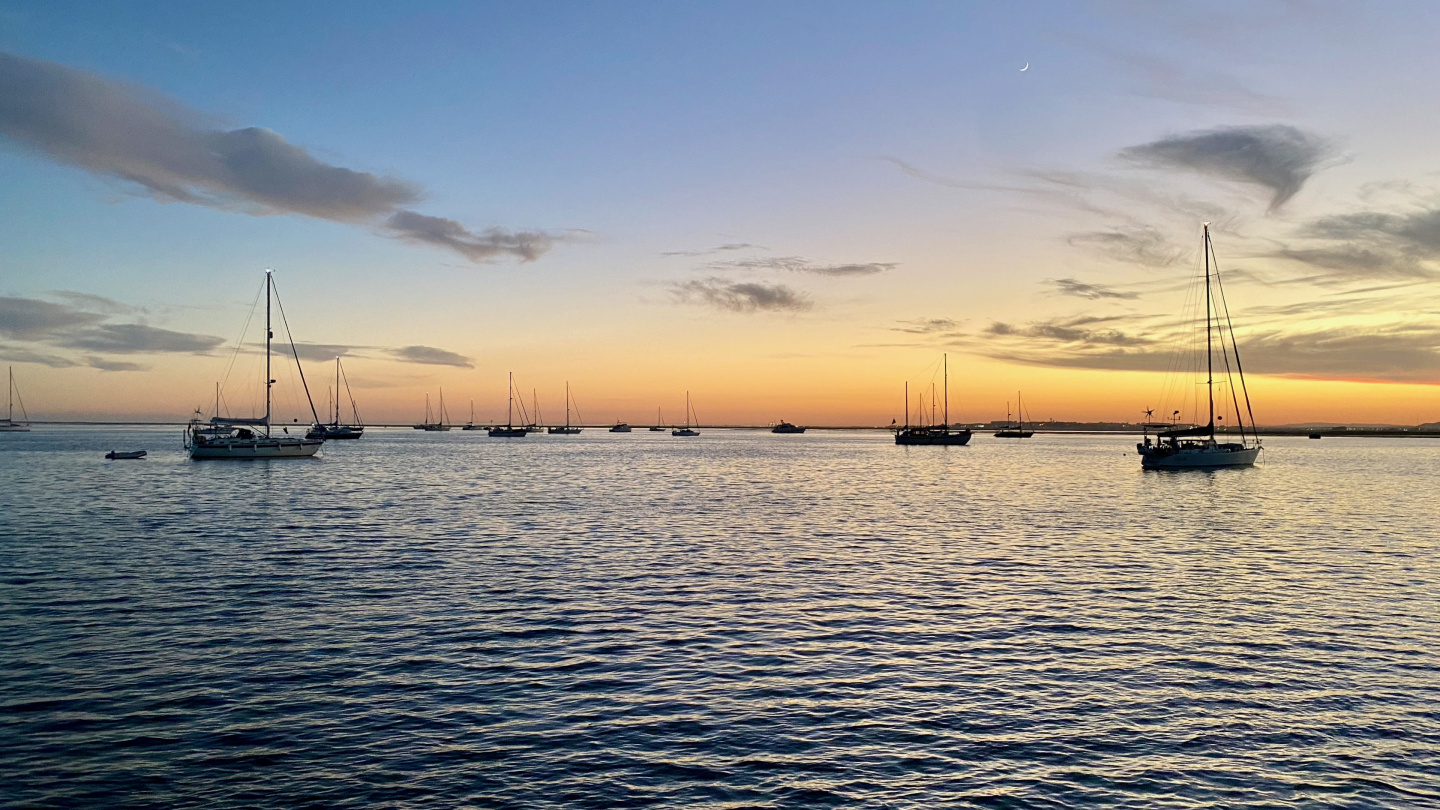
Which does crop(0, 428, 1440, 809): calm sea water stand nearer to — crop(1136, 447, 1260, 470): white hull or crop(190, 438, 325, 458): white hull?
crop(1136, 447, 1260, 470): white hull

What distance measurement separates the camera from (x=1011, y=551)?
39.5 m

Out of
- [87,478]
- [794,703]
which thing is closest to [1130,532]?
[794,703]

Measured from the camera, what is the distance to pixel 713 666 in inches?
798

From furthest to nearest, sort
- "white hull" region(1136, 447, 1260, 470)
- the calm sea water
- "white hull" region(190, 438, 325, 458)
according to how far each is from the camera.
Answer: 1. "white hull" region(190, 438, 325, 458)
2. "white hull" region(1136, 447, 1260, 470)
3. the calm sea water

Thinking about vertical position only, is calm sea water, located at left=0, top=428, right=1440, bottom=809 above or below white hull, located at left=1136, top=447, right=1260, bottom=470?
below

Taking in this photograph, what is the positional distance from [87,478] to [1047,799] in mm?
99287

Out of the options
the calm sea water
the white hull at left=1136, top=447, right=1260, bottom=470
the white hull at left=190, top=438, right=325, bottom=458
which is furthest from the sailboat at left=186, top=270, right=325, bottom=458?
the white hull at left=1136, top=447, right=1260, bottom=470

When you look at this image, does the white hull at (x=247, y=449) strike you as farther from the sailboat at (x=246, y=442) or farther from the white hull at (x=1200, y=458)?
the white hull at (x=1200, y=458)

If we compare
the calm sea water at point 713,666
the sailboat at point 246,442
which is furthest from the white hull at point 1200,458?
the sailboat at point 246,442

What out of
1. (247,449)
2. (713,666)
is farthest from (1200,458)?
(247,449)

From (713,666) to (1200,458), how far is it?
97248mm

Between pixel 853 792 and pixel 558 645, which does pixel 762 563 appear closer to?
pixel 558 645

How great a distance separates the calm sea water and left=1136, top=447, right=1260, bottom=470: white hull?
2200 inches

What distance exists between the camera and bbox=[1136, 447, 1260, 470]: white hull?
100062 mm
